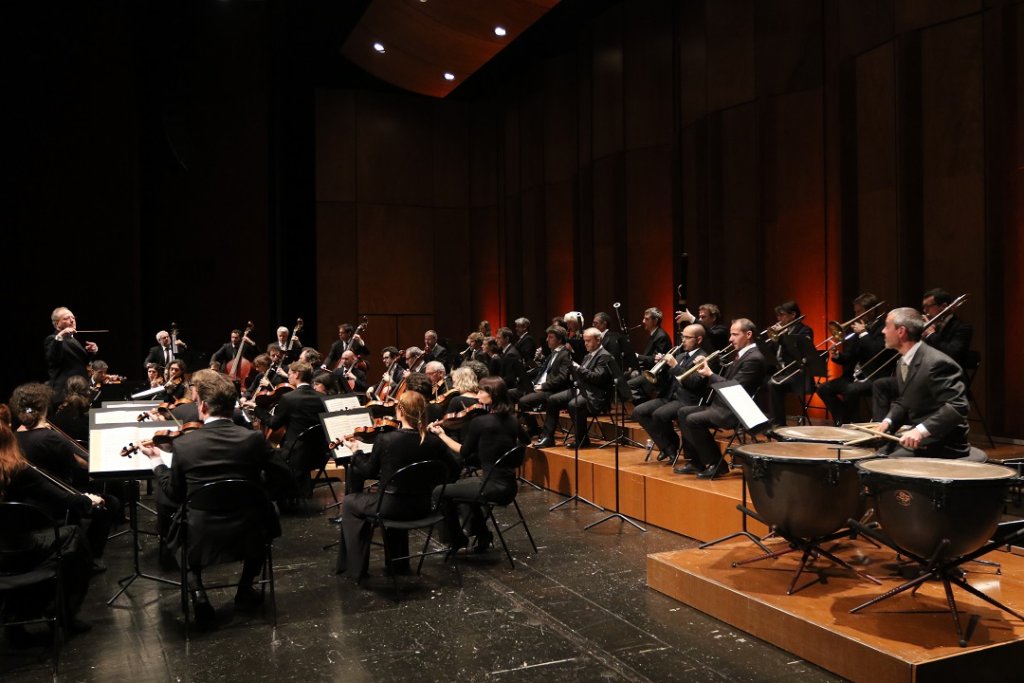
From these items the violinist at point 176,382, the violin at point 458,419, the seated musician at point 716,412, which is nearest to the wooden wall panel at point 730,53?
the seated musician at point 716,412

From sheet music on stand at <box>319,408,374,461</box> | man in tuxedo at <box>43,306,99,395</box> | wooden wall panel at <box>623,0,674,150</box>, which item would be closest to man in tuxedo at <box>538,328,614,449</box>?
sheet music on stand at <box>319,408,374,461</box>

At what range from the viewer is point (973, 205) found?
670 cm

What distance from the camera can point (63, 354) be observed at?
7.30 metres

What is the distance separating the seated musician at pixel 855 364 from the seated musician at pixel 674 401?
1.05 m

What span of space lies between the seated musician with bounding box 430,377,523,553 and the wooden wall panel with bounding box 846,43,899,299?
4097 mm

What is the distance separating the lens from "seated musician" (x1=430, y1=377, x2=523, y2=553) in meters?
5.04

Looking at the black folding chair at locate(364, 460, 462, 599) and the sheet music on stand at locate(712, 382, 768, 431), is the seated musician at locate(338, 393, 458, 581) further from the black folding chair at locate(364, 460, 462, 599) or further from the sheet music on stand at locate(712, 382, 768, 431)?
the sheet music on stand at locate(712, 382, 768, 431)

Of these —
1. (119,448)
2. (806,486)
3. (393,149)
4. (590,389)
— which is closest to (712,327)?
(590,389)

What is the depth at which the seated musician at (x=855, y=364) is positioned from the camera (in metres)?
6.29

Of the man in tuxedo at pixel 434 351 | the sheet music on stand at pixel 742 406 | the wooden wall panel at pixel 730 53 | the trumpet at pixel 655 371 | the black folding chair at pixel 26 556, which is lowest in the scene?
the black folding chair at pixel 26 556

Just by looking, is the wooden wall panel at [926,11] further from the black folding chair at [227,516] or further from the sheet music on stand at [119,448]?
the sheet music on stand at [119,448]

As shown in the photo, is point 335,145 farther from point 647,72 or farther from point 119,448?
point 119,448

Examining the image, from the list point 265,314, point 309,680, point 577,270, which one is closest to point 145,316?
point 265,314

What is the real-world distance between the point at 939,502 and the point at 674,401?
3.42m
